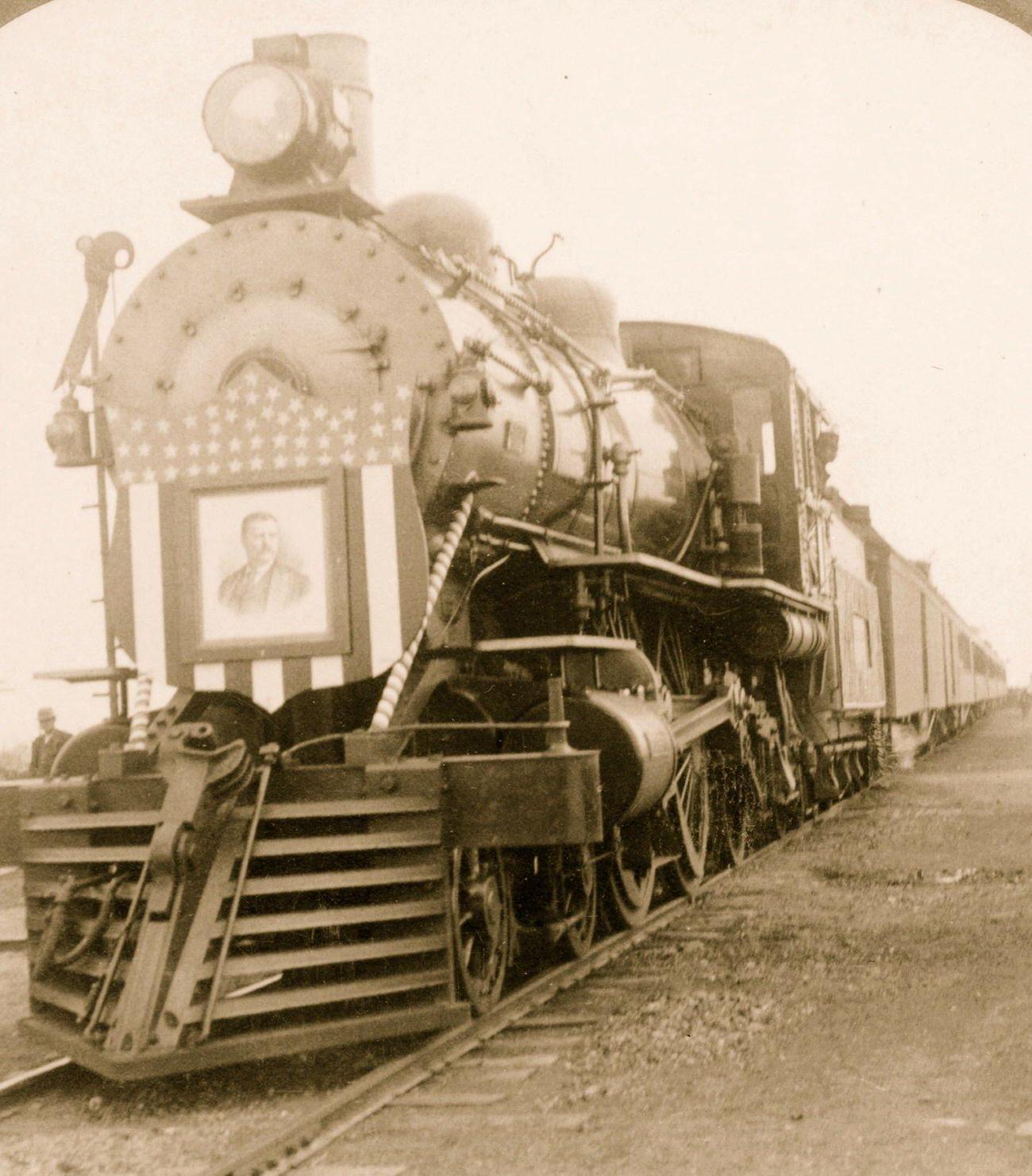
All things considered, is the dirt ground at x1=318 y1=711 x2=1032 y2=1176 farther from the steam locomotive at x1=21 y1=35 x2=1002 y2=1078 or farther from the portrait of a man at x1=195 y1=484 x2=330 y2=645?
the portrait of a man at x1=195 y1=484 x2=330 y2=645

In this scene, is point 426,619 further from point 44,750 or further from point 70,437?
point 44,750

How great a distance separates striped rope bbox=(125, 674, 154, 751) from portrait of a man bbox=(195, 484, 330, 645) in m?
0.31

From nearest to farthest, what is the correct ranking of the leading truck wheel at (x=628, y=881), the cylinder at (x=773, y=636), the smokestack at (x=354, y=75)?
the smokestack at (x=354, y=75) < the leading truck wheel at (x=628, y=881) < the cylinder at (x=773, y=636)

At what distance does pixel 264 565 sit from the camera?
5.34 metres

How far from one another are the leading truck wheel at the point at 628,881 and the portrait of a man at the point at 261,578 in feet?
7.63

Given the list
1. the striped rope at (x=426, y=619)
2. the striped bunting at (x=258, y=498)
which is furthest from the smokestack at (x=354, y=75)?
the striped rope at (x=426, y=619)

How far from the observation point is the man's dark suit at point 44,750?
283 inches

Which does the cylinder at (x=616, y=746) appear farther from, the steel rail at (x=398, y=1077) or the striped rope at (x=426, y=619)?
the striped rope at (x=426, y=619)

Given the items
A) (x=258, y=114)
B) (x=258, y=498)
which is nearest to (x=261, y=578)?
(x=258, y=498)

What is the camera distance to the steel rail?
12.7 ft

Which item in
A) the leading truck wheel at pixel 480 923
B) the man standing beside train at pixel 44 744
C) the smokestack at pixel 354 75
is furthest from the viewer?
the man standing beside train at pixel 44 744

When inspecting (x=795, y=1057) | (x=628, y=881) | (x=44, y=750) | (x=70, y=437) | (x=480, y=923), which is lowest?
(x=795, y=1057)

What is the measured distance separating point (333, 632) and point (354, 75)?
2.81 metres

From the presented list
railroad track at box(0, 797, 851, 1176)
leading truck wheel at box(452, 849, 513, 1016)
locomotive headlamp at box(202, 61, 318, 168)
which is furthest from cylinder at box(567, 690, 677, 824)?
locomotive headlamp at box(202, 61, 318, 168)
